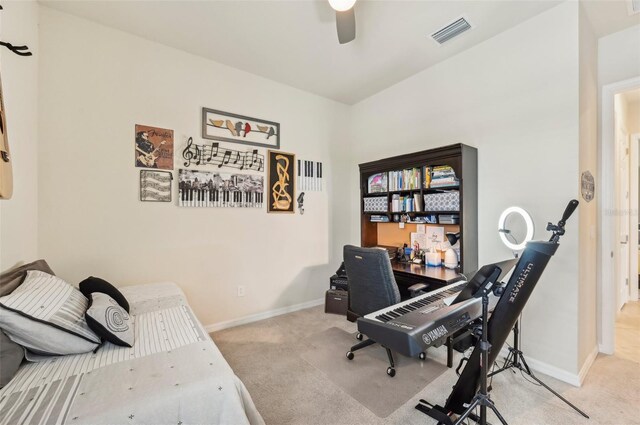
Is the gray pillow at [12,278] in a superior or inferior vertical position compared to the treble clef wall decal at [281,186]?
inferior

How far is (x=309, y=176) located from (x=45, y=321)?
2.86m

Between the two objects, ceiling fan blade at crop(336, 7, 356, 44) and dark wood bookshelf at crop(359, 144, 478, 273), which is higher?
ceiling fan blade at crop(336, 7, 356, 44)

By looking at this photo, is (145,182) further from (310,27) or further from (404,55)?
(404,55)

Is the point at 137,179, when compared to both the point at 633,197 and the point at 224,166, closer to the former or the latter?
the point at 224,166

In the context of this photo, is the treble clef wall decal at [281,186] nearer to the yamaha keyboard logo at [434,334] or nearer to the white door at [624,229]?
the yamaha keyboard logo at [434,334]

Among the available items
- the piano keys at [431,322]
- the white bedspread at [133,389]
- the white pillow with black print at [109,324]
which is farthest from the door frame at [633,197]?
the white pillow with black print at [109,324]

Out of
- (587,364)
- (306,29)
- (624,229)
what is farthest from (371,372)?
(624,229)

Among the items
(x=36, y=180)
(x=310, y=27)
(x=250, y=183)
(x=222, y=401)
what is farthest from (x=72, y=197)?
(x=310, y=27)

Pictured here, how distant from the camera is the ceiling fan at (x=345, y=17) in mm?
1716

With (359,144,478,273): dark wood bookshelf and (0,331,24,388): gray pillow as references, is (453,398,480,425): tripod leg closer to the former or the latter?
(359,144,478,273): dark wood bookshelf

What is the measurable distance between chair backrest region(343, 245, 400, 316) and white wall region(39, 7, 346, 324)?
137cm

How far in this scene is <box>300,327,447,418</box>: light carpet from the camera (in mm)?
1839

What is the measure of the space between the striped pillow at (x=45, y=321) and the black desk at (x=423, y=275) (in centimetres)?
237

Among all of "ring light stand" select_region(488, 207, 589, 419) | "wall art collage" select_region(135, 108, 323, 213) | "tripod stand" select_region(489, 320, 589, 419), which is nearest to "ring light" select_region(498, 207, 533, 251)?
"ring light stand" select_region(488, 207, 589, 419)
